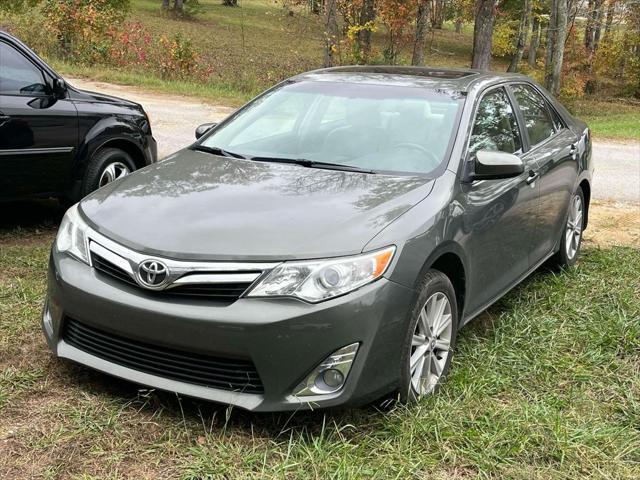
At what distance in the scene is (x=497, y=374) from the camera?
381cm

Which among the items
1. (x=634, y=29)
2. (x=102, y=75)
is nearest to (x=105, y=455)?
(x=102, y=75)

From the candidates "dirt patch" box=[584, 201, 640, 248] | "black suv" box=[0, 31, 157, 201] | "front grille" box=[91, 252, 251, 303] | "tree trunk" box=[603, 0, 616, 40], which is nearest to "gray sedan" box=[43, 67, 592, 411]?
"front grille" box=[91, 252, 251, 303]

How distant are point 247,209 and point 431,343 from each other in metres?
1.08

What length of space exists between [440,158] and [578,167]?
2.13 meters

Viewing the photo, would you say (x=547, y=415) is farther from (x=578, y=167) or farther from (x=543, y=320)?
(x=578, y=167)

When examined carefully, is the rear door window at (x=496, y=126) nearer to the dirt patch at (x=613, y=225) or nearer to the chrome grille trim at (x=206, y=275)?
the chrome grille trim at (x=206, y=275)

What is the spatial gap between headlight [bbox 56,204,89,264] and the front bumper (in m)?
0.25

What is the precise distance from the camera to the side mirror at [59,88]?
5914 millimetres

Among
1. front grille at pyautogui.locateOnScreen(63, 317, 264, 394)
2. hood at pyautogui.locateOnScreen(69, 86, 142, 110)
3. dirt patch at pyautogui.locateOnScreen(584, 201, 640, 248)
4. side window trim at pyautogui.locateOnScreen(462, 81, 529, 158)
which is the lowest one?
dirt patch at pyautogui.locateOnScreen(584, 201, 640, 248)

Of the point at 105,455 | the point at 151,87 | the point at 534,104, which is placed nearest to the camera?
the point at 105,455

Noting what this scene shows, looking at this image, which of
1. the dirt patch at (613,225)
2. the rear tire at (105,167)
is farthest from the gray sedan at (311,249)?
the dirt patch at (613,225)

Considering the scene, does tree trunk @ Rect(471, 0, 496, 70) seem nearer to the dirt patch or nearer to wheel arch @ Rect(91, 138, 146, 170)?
the dirt patch

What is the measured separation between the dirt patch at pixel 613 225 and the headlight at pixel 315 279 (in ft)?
13.9

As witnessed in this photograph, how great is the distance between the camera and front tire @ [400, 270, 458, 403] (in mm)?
3227
